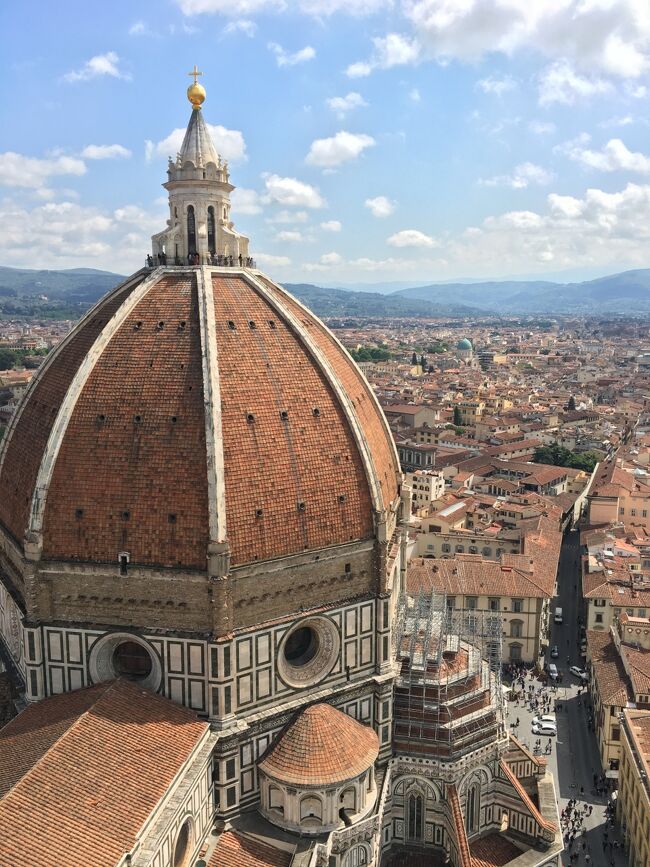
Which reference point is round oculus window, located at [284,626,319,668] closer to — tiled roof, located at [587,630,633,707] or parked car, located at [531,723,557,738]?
tiled roof, located at [587,630,633,707]

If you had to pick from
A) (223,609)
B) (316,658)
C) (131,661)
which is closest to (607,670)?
(316,658)

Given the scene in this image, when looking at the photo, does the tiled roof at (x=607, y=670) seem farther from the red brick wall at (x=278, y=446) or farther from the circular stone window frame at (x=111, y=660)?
the circular stone window frame at (x=111, y=660)

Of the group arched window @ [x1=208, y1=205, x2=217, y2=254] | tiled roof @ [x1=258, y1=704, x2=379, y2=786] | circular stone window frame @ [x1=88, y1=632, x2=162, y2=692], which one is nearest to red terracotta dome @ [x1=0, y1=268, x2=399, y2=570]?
arched window @ [x1=208, y1=205, x2=217, y2=254]

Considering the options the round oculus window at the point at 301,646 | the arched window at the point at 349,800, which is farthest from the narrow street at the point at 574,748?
the round oculus window at the point at 301,646

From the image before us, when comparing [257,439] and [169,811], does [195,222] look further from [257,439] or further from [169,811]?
[169,811]

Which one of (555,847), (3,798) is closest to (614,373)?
(555,847)

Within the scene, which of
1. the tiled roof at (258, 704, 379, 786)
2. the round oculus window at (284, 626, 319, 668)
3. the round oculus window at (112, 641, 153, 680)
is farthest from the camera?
the round oculus window at (284, 626, 319, 668)

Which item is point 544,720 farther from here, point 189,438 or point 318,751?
point 189,438

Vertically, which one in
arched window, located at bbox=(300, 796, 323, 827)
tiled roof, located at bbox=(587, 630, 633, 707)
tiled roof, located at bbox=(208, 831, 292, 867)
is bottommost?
tiled roof, located at bbox=(587, 630, 633, 707)
